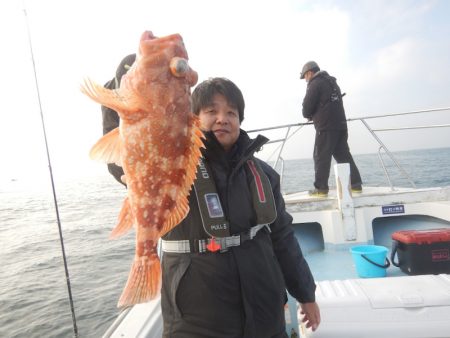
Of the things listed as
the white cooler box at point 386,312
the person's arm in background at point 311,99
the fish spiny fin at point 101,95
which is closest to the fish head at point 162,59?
the fish spiny fin at point 101,95

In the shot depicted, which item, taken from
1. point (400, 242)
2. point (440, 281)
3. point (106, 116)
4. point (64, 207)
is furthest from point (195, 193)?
point (64, 207)

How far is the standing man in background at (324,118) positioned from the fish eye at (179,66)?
18.5 ft

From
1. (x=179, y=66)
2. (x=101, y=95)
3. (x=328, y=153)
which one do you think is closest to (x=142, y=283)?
(x=101, y=95)

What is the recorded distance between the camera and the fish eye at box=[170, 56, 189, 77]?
1.48m

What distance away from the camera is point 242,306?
6.44 ft

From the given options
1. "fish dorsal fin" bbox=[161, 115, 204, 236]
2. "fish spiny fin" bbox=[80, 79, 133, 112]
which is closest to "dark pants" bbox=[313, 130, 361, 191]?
"fish dorsal fin" bbox=[161, 115, 204, 236]

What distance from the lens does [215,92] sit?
2244mm

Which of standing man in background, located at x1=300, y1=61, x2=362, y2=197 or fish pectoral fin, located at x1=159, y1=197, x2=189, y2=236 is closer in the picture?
fish pectoral fin, located at x1=159, y1=197, x2=189, y2=236

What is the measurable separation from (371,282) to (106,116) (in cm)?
279

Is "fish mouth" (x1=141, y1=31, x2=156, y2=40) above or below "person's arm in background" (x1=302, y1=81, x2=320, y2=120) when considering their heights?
below

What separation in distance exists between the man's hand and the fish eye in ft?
6.44

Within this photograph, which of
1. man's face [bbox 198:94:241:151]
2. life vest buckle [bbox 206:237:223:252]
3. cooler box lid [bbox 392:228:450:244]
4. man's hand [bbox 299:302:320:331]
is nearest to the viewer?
life vest buckle [bbox 206:237:223:252]

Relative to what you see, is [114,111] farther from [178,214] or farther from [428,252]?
[428,252]

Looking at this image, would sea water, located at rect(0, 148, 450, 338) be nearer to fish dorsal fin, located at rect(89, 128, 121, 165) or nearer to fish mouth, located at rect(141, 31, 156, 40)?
fish dorsal fin, located at rect(89, 128, 121, 165)
